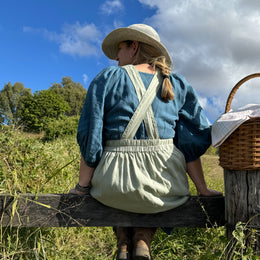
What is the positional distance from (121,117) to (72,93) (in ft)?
128

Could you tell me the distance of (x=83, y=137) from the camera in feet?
5.88

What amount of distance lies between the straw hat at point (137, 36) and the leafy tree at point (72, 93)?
34.6m

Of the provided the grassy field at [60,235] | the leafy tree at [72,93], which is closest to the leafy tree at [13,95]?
the leafy tree at [72,93]

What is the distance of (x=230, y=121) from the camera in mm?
1670

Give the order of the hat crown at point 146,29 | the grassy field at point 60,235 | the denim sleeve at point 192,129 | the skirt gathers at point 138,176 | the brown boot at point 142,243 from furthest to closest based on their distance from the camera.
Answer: the grassy field at point 60,235 < the hat crown at point 146,29 < the denim sleeve at point 192,129 < the skirt gathers at point 138,176 < the brown boot at point 142,243

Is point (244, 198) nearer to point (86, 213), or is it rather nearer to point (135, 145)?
point (135, 145)

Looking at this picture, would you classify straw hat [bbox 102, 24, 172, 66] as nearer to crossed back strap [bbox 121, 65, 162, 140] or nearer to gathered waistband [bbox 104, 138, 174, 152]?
crossed back strap [bbox 121, 65, 162, 140]

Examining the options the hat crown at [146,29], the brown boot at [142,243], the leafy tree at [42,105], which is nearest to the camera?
the brown boot at [142,243]

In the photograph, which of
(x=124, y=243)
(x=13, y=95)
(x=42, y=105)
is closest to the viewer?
(x=124, y=243)

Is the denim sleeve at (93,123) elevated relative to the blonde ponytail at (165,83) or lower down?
lower down

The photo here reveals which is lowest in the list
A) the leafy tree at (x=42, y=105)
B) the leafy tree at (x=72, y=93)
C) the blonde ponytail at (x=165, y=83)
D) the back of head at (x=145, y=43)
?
the blonde ponytail at (x=165, y=83)

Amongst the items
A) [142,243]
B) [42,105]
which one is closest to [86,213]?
[142,243]

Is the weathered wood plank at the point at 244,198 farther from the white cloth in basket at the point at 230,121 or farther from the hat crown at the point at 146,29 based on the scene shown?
the hat crown at the point at 146,29

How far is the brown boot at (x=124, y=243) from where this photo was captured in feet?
5.42
